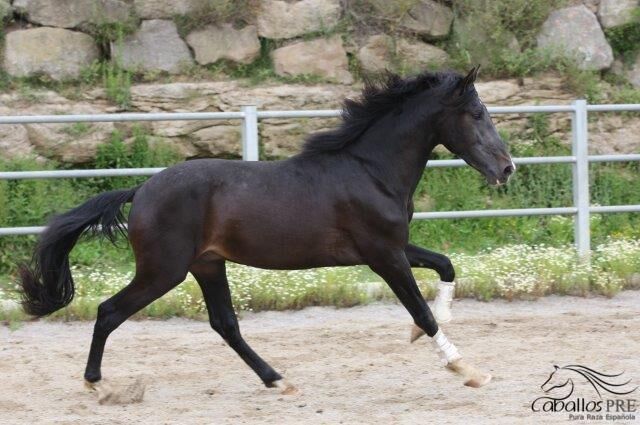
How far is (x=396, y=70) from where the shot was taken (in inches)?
434

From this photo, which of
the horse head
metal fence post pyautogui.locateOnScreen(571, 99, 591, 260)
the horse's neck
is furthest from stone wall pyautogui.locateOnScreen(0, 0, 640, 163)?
the horse head

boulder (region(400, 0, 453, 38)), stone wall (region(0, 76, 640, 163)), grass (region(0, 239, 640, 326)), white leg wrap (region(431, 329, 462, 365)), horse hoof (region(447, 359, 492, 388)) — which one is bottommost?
grass (region(0, 239, 640, 326))

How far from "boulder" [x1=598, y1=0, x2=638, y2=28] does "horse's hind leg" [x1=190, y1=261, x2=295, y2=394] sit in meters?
7.56

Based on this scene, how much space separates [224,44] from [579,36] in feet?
13.4

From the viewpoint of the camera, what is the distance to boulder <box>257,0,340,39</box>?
36.0 ft

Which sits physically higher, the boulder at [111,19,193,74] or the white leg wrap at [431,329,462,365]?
the boulder at [111,19,193,74]

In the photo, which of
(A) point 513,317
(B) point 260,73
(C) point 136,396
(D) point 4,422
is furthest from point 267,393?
(B) point 260,73

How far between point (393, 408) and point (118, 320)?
1538mm

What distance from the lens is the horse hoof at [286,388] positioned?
17.9 ft

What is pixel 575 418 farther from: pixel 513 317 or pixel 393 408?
pixel 513 317

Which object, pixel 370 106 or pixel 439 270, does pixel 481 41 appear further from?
pixel 439 270

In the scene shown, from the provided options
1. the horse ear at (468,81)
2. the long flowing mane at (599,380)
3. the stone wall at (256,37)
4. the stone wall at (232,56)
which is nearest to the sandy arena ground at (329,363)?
the long flowing mane at (599,380)

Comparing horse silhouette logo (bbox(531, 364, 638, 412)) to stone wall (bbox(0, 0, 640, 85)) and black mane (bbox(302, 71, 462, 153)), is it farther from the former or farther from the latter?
stone wall (bbox(0, 0, 640, 85))

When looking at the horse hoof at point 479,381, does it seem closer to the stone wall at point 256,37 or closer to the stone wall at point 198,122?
the stone wall at point 198,122
